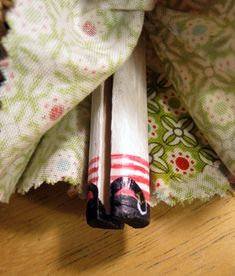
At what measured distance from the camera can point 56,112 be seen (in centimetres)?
48

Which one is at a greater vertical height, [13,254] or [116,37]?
[116,37]

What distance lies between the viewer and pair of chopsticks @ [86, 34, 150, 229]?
0.48 m

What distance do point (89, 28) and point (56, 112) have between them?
0.33ft

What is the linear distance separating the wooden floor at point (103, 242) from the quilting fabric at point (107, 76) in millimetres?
36

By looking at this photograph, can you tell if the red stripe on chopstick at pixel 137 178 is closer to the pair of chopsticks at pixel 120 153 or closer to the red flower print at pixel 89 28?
the pair of chopsticks at pixel 120 153

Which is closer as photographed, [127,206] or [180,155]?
[127,206]


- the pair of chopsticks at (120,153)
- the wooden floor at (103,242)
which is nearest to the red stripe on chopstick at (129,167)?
the pair of chopsticks at (120,153)

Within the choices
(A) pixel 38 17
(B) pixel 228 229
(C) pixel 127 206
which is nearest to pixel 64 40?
(A) pixel 38 17

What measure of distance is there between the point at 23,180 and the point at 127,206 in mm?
153

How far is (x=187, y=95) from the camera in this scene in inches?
23.3

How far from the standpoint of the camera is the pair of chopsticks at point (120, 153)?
481 mm

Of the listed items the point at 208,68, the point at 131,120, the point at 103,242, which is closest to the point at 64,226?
the point at 103,242

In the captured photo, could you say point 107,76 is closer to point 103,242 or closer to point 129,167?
point 129,167

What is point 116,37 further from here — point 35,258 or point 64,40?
point 35,258
